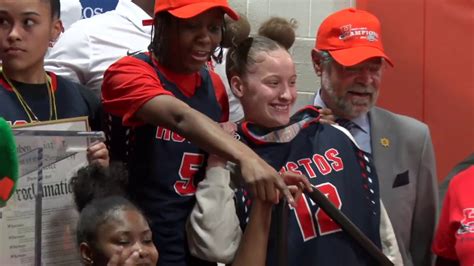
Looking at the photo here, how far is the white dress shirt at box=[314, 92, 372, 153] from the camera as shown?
3.11 metres

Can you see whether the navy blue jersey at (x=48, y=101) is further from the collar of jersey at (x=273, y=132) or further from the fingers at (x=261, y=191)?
the fingers at (x=261, y=191)

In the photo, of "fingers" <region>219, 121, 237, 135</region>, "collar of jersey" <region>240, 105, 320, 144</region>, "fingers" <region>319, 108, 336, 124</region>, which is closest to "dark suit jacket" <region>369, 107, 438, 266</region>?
"fingers" <region>319, 108, 336, 124</region>

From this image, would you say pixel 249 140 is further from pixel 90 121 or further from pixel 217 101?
pixel 90 121

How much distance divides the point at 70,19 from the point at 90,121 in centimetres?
127

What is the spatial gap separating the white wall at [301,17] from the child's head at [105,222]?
2147mm

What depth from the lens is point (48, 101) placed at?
2.51m

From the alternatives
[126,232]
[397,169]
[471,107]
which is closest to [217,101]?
[126,232]

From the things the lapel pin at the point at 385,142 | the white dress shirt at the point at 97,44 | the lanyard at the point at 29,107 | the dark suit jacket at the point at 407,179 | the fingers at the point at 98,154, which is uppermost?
the white dress shirt at the point at 97,44

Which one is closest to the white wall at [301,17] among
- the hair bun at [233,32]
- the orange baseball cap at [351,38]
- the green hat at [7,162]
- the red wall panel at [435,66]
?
the red wall panel at [435,66]

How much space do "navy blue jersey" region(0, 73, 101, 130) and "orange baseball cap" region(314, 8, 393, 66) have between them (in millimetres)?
832

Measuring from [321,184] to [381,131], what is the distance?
2.00 ft

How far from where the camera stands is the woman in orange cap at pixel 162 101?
97.6 inches

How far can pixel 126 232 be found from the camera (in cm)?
232

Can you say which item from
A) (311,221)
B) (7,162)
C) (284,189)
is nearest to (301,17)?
(311,221)
